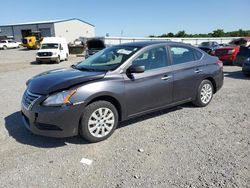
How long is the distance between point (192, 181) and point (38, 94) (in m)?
2.57

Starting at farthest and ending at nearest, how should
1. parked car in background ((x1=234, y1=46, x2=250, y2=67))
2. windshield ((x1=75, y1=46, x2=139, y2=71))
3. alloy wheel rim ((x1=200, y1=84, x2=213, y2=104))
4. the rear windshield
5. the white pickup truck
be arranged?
1. the white pickup truck
2. the rear windshield
3. parked car in background ((x1=234, y1=46, x2=250, y2=67))
4. alloy wheel rim ((x1=200, y1=84, x2=213, y2=104))
5. windshield ((x1=75, y1=46, x2=139, y2=71))

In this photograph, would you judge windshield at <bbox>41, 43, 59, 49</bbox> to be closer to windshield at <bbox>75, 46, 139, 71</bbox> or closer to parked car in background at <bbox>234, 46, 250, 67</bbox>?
parked car in background at <bbox>234, 46, 250, 67</bbox>

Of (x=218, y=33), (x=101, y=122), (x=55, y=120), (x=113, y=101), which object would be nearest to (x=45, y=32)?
(x=218, y=33)

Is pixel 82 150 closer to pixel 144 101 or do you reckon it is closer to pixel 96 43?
pixel 144 101

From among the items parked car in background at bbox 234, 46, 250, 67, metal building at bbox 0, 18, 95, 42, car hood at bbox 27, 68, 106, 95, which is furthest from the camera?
metal building at bbox 0, 18, 95, 42

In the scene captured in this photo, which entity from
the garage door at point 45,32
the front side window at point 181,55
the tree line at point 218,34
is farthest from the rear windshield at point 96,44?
the tree line at point 218,34

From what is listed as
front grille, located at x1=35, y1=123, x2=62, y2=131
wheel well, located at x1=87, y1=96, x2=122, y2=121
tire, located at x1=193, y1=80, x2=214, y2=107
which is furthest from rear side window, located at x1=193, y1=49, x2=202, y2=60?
front grille, located at x1=35, y1=123, x2=62, y2=131

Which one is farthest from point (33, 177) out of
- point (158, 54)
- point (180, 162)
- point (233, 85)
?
point (233, 85)

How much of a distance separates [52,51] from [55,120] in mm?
16026

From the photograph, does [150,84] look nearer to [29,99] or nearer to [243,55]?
[29,99]

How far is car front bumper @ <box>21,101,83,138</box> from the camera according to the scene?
3295 mm

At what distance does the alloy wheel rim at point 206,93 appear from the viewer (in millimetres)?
5258

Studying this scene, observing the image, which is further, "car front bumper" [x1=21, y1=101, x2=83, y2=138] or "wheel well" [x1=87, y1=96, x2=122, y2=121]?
"wheel well" [x1=87, y1=96, x2=122, y2=121]

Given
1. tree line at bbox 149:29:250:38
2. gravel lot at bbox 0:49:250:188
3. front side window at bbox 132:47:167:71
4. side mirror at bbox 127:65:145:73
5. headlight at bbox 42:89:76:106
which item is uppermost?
tree line at bbox 149:29:250:38
